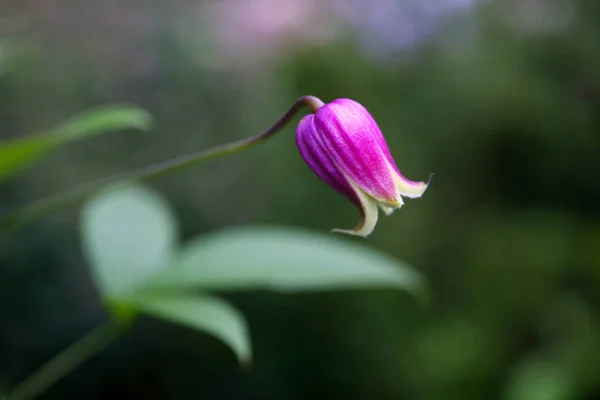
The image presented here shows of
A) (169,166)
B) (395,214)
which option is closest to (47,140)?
(169,166)

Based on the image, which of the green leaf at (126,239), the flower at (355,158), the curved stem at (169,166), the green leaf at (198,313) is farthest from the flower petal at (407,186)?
the green leaf at (126,239)

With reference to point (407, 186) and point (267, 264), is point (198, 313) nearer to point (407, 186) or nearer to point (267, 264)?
point (267, 264)

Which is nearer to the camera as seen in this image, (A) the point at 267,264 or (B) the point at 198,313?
(B) the point at 198,313

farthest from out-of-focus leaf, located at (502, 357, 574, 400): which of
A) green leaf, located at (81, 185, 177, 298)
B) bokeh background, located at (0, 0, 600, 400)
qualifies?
green leaf, located at (81, 185, 177, 298)

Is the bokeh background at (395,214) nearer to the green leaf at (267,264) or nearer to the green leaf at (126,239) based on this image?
the green leaf at (126,239)

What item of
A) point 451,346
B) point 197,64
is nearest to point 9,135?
point 197,64

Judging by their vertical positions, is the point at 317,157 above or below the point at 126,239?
above

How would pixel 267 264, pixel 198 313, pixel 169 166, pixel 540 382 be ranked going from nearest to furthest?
pixel 169 166, pixel 198 313, pixel 267 264, pixel 540 382
